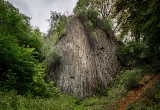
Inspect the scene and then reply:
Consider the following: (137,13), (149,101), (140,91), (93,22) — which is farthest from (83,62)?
(137,13)

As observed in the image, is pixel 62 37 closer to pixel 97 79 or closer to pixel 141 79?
pixel 97 79

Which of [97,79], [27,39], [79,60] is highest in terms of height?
[27,39]

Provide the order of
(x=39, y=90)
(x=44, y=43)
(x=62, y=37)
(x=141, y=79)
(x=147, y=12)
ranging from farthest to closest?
(x=62, y=37) < (x=44, y=43) < (x=141, y=79) < (x=39, y=90) < (x=147, y=12)

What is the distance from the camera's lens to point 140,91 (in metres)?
Result: 15.3

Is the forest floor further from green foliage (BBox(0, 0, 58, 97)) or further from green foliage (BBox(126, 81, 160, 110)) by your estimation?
green foliage (BBox(0, 0, 58, 97))

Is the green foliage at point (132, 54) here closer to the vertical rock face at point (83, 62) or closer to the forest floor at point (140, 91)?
the vertical rock face at point (83, 62)

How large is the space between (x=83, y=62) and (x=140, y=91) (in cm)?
624

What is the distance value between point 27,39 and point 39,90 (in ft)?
18.2

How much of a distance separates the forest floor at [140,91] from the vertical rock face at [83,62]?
3731 mm

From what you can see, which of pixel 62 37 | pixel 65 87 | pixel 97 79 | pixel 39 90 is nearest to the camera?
pixel 39 90

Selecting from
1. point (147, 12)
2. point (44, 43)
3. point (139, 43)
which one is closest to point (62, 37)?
point (44, 43)

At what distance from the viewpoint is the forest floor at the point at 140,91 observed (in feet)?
46.0

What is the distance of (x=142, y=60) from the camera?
70.6ft

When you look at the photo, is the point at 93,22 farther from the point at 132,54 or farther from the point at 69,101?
the point at 69,101
